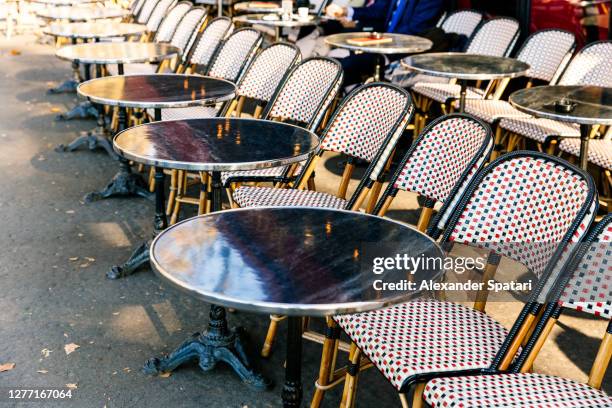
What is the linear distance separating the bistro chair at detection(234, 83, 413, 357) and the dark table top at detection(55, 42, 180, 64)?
2.12 m

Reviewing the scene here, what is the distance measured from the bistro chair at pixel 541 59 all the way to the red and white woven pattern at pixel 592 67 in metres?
0.21

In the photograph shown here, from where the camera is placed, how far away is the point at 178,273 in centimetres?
197

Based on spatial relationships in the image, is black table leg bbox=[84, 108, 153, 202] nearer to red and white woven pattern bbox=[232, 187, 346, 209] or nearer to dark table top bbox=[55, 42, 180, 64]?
dark table top bbox=[55, 42, 180, 64]

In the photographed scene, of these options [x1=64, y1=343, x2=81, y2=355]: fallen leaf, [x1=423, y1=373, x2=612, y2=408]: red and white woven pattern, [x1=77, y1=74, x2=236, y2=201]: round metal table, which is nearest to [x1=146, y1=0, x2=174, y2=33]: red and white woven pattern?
[x1=77, y1=74, x2=236, y2=201]: round metal table

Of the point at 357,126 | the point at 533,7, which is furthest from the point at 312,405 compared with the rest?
the point at 533,7

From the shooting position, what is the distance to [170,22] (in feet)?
24.2

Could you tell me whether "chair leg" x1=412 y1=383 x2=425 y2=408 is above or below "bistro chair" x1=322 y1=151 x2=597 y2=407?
below

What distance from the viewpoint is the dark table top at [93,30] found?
22.4 feet

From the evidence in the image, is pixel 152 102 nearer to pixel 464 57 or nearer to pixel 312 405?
pixel 312 405

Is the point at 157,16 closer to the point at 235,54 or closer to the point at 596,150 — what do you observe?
the point at 235,54

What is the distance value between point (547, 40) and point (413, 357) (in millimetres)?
4085

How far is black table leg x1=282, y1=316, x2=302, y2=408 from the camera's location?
2.25 metres

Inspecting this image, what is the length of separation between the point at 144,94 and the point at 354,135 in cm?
134

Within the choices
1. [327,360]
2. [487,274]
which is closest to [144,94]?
[327,360]
